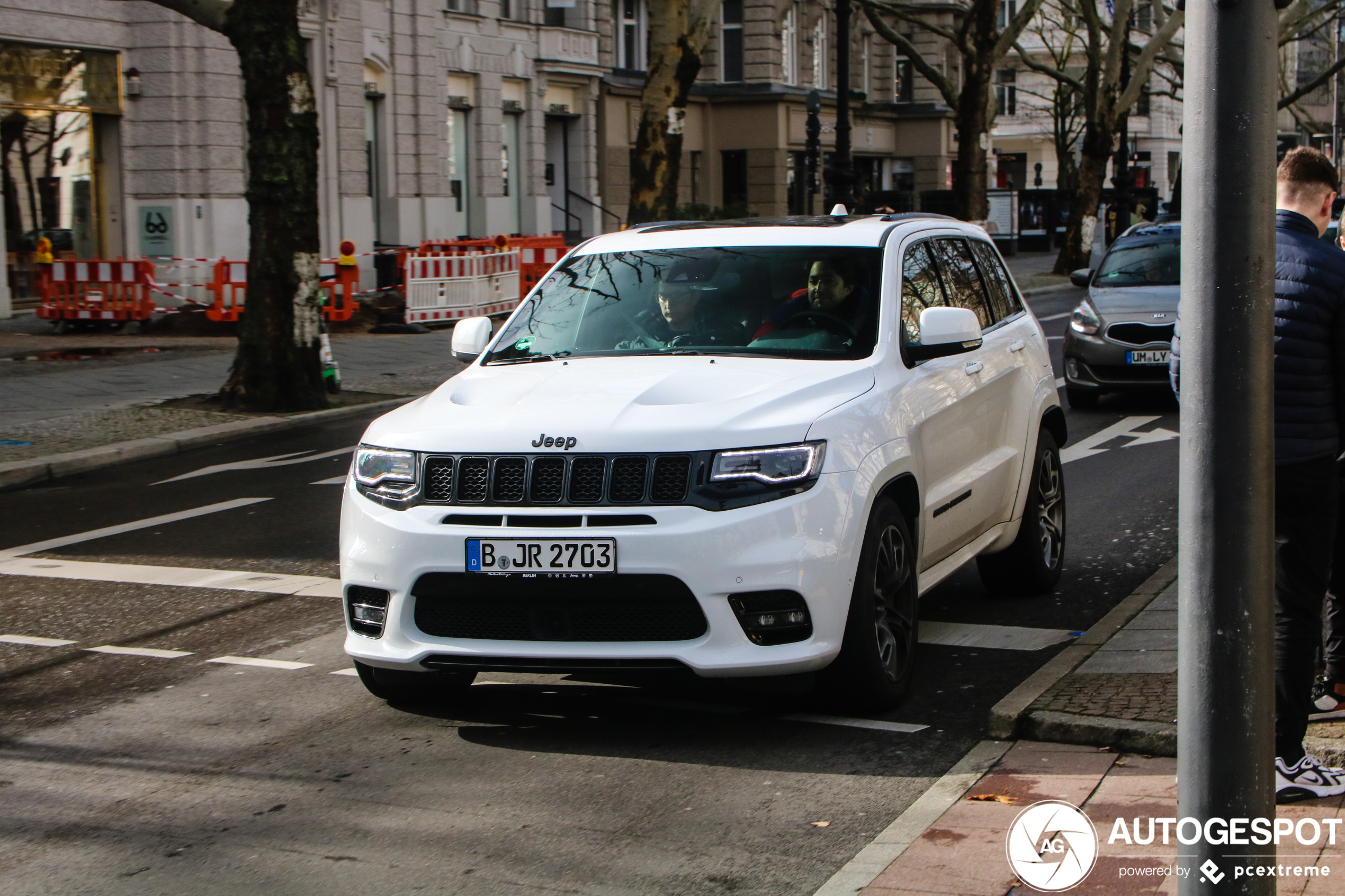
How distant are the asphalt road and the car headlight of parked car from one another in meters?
0.84

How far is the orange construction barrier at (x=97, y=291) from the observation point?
2286cm

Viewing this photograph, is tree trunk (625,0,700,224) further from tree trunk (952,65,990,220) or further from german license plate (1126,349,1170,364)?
tree trunk (952,65,990,220)

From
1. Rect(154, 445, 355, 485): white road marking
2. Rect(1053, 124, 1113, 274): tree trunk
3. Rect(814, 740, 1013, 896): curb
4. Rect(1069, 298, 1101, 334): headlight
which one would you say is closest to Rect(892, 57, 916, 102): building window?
Rect(1053, 124, 1113, 274): tree trunk

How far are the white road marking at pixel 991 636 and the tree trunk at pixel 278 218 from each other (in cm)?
962

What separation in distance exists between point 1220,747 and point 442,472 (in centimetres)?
278

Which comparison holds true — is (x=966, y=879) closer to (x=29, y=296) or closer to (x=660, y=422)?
(x=660, y=422)

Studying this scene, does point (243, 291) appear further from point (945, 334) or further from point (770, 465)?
point (770, 465)

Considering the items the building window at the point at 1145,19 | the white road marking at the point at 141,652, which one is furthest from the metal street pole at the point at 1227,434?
the building window at the point at 1145,19

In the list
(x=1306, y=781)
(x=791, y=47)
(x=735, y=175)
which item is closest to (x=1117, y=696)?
(x=1306, y=781)

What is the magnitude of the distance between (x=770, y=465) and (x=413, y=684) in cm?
160

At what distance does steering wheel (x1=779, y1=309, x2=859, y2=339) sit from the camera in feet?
20.3

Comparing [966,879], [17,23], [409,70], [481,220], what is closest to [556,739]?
[966,879]

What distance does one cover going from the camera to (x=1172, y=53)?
142 ft

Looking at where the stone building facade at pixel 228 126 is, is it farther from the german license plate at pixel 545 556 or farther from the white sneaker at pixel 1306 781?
the white sneaker at pixel 1306 781
